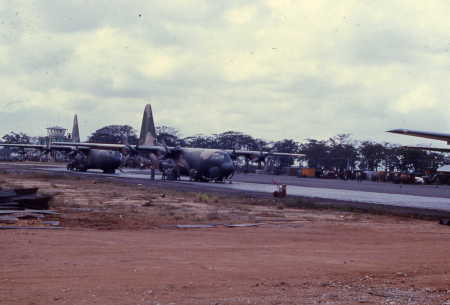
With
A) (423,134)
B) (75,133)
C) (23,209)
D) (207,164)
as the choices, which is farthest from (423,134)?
(75,133)

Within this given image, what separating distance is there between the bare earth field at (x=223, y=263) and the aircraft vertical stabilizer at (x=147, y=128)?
178 feet

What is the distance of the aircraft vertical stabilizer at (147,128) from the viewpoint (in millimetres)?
72188

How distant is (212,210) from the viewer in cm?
2231

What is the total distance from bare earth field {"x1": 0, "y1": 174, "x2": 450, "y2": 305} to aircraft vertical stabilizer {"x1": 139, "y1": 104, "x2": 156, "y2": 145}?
178 feet

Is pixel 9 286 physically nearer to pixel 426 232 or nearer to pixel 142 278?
pixel 142 278

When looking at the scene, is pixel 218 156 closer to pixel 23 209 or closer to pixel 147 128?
pixel 147 128

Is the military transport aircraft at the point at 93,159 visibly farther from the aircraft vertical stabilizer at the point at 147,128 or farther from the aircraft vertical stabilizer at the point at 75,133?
the aircraft vertical stabilizer at the point at 75,133

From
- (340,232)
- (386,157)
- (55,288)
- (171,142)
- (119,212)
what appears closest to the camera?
(55,288)

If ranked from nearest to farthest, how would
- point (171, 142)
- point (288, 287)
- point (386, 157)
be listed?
point (288, 287) → point (386, 157) → point (171, 142)

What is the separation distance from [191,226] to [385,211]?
9978 mm

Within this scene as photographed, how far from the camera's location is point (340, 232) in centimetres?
1585

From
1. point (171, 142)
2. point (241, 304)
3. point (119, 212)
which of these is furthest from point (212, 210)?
point (171, 142)

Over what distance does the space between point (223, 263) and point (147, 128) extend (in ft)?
209

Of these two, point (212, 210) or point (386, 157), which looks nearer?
point (212, 210)
